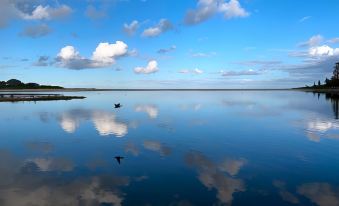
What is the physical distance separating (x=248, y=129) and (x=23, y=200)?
31.1 meters

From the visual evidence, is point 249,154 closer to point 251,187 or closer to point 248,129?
point 251,187

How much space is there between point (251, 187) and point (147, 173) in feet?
22.0

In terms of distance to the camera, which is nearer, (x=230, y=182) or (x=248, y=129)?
(x=230, y=182)

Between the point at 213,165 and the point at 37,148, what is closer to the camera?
the point at 213,165

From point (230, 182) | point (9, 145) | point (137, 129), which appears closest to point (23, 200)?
point (230, 182)

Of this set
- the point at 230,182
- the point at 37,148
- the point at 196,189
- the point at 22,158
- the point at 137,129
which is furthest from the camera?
the point at 137,129

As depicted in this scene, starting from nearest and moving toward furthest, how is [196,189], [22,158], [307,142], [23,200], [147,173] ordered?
[23,200], [196,189], [147,173], [22,158], [307,142]

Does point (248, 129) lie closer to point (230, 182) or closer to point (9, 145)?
point (230, 182)

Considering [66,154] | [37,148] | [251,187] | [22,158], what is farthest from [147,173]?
[37,148]

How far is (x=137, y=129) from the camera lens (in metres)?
42.7

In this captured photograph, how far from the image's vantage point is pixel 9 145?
32.4m

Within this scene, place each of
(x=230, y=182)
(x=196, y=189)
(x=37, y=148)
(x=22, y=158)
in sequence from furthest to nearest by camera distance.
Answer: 1. (x=37, y=148)
2. (x=22, y=158)
3. (x=230, y=182)
4. (x=196, y=189)

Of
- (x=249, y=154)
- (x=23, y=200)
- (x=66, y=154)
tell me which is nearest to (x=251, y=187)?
(x=249, y=154)

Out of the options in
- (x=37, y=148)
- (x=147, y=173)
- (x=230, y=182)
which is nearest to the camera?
(x=230, y=182)
